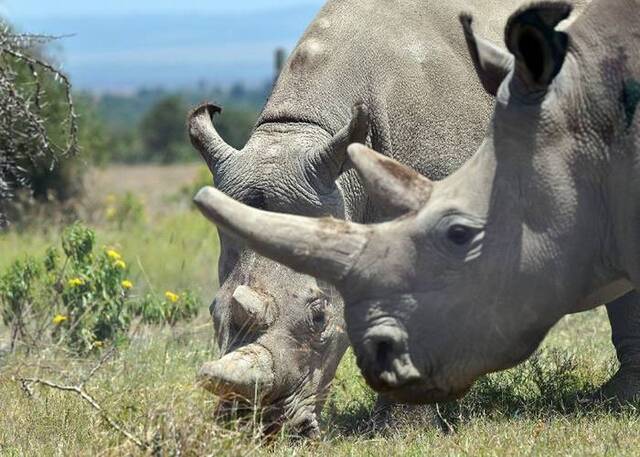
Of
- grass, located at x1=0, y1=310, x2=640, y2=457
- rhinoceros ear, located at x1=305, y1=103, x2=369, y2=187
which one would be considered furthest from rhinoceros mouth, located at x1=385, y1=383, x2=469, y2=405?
rhinoceros ear, located at x1=305, y1=103, x2=369, y2=187

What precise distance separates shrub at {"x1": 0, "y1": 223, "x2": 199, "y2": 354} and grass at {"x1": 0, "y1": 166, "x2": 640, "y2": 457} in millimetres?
163

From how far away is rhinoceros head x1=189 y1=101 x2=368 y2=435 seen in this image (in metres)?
7.39

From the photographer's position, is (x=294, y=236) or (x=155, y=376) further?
(x=155, y=376)

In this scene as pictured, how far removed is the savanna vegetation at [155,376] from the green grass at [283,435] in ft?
0.03

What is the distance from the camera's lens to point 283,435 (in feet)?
24.1

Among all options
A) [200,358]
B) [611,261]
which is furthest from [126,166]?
[611,261]

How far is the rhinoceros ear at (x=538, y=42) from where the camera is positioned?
231 inches

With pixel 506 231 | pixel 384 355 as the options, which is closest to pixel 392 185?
pixel 506 231

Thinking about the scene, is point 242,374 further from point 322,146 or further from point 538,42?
point 538,42

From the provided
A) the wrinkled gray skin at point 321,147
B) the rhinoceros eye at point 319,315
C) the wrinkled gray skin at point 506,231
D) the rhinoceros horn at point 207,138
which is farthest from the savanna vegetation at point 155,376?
the wrinkled gray skin at point 506,231

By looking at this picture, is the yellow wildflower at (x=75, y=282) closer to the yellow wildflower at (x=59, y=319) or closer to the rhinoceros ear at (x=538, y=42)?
the yellow wildflower at (x=59, y=319)

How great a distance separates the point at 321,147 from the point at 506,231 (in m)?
2.16

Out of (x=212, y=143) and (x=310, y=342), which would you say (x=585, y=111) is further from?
(x=212, y=143)

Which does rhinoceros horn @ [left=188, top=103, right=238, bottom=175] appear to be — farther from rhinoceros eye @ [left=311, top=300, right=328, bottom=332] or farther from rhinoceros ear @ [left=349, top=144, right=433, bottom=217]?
rhinoceros ear @ [left=349, top=144, right=433, bottom=217]
